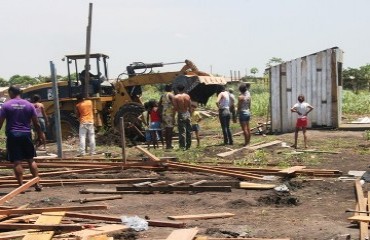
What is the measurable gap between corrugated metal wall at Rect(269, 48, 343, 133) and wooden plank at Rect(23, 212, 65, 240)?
14.9m

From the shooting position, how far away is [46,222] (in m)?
7.37

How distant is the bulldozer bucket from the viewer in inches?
792

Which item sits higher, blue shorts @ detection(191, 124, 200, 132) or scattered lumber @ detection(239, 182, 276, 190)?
blue shorts @ detection(191, 124, 200, 132)

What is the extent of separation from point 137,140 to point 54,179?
7996 mm

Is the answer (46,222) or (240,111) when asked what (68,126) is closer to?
(240,111)

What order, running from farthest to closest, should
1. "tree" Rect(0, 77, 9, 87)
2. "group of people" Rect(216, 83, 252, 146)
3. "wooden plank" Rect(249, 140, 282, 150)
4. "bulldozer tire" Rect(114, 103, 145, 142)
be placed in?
"tree" Rect(0, 77, 9, 87), "bulldozer tire" Rect(114, 103, 145, 142), "group of people" Rect(216, 83, 252, 146), "wooden plank" Rect(249, 140, 282, 150)

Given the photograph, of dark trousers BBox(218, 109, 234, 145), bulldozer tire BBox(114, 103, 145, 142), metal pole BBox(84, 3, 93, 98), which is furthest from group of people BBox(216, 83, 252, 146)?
metal pole BBox(84, 3, 93, 98)

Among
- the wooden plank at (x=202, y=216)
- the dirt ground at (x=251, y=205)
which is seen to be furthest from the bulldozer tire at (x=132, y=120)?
the wooden plank at (x=202, y=216)

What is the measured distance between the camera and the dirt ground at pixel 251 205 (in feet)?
24.3

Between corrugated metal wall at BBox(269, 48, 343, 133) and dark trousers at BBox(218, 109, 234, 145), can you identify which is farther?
corrugated metal wall at BBox(269, 48, 343, 133)

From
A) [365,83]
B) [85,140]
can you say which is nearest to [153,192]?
[85,140]

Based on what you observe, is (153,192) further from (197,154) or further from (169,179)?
(197,154)

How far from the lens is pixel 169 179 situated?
39.1ft

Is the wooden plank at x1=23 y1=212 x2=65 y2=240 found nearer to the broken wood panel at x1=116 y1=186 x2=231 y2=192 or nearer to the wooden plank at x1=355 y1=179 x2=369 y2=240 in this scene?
the broken wood panel at x1=116 y1=186 x2=231 y2=192
